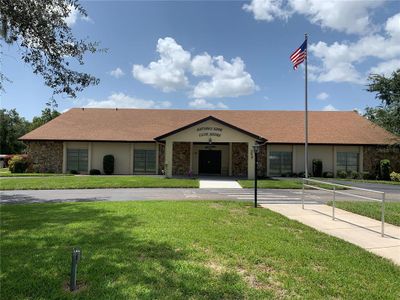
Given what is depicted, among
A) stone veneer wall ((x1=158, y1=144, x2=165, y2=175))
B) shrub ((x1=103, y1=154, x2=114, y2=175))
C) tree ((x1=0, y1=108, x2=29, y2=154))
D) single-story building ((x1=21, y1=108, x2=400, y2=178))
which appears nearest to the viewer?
shrub ((x1=103, y1=154, x2=114, y2=175))

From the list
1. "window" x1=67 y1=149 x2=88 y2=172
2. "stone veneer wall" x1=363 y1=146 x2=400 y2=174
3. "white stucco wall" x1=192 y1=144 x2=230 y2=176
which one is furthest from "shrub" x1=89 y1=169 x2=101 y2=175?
"stone veneer wall" x1=363 y1=146 x2=400 y2=174

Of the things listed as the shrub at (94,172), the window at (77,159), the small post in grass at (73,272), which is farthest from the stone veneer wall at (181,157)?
the small post in grass at (73,272)

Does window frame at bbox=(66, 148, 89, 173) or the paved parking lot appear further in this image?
window frame at bbox=(66, 148, 89, 173)

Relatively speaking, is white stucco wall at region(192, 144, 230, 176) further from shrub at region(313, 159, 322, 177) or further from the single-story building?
shrub at region(313, 159, 322, 177)

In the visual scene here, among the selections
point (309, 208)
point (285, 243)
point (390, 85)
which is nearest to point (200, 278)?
point (285, 243)

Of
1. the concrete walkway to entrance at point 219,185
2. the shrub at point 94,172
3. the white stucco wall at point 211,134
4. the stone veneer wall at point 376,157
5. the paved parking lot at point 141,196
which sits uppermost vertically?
the white stucco wall at point 211,134

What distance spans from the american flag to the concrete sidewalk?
1255 centimetres

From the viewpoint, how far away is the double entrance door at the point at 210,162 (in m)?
30.4

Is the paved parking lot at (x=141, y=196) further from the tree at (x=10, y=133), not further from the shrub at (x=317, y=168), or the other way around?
the tree at (x=10, y=133)

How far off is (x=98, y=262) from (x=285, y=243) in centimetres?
346

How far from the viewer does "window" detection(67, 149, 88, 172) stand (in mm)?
30016

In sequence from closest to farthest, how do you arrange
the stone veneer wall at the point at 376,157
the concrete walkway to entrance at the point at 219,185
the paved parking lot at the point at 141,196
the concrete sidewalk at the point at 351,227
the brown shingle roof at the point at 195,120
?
1. the concrete sidewalk at the point at 351,227
2. the paved parking lot at the point at 141,196
3. the concrete walkway to entrance at the point at 219,185
4. the stone veneer wall at the point at 376,157
5. the brown shingle roof at the point at 195,120

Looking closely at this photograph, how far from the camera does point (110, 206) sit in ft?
37.4

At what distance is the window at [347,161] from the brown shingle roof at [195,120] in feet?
3.87
